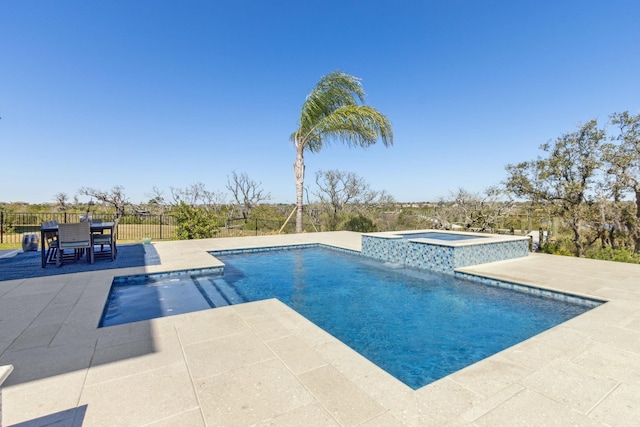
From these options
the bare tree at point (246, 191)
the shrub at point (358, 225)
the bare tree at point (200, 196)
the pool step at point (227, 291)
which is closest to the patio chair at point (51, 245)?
the pool step at point (227, 291)

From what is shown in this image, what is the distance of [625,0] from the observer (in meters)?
6.89

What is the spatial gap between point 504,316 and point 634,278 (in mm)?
3103

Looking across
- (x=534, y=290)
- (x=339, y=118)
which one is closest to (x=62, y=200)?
(x=339, y=118)

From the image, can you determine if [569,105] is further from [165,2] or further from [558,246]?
[165,2]

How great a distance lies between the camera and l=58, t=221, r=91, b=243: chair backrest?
5.18 meters

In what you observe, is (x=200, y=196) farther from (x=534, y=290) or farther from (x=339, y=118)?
(x=534, y=290)

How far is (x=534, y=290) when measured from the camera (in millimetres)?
4617

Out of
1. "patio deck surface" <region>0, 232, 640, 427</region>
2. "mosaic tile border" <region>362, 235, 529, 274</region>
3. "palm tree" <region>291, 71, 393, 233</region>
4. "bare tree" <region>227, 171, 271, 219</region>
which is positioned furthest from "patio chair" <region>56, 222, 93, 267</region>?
"bare tree" <region>227, 171, 271, 219</region>

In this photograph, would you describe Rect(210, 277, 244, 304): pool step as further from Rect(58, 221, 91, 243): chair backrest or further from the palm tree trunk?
the palm tree trunk

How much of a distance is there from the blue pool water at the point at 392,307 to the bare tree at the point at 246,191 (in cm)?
1454

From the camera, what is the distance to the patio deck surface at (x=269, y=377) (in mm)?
1647

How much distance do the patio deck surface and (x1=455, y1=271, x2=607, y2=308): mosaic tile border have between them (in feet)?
2.04

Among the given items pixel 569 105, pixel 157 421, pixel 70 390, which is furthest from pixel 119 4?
pixel 569 105

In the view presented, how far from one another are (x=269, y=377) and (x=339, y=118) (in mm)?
9912
